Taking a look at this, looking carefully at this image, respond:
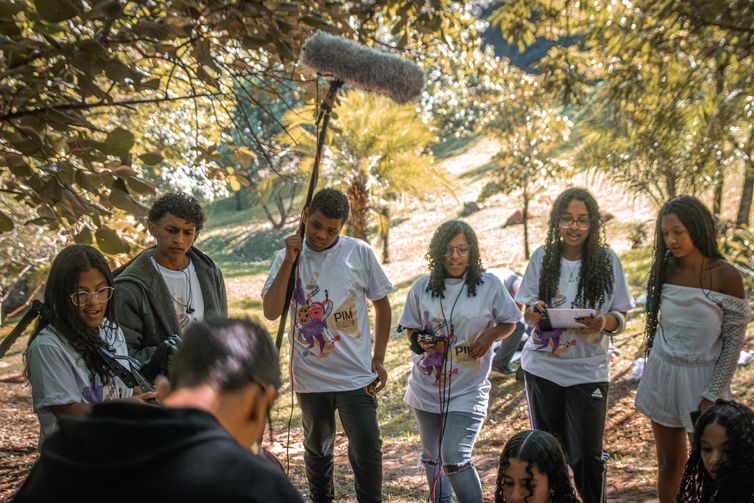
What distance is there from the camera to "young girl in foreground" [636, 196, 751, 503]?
3.82 metres

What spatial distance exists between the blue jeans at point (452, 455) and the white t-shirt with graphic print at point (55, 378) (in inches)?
73.2

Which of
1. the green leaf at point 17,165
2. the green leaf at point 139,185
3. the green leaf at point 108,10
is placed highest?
the green leaf at point 108,10

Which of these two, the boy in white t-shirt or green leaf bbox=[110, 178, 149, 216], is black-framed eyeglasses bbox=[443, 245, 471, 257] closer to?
the boy in white t-shirt

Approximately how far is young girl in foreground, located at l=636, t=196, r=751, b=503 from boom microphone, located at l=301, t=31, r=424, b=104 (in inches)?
68.1

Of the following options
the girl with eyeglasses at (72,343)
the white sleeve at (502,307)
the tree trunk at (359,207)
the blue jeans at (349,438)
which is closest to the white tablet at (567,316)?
the white sleeve at (502,307)

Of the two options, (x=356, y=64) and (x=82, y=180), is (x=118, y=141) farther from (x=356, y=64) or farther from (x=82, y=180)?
(x=356, y=64)

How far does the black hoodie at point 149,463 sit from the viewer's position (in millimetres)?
1235

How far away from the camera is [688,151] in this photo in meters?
9.23

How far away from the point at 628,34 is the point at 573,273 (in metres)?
3.00

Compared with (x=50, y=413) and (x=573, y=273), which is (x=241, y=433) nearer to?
(x=50, y=413)

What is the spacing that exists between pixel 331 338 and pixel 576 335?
1.46 metres

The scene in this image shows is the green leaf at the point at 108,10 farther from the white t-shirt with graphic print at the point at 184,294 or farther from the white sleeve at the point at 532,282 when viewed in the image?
the white sleeve at the point at 532,282

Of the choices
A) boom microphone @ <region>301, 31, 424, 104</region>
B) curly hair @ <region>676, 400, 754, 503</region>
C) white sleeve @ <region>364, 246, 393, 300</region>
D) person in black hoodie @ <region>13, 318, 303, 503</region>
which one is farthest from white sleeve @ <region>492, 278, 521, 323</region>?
person in black hoodie @ <region>13, 318, 303, 503</region>

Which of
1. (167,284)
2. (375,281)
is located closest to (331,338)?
(375,281)
